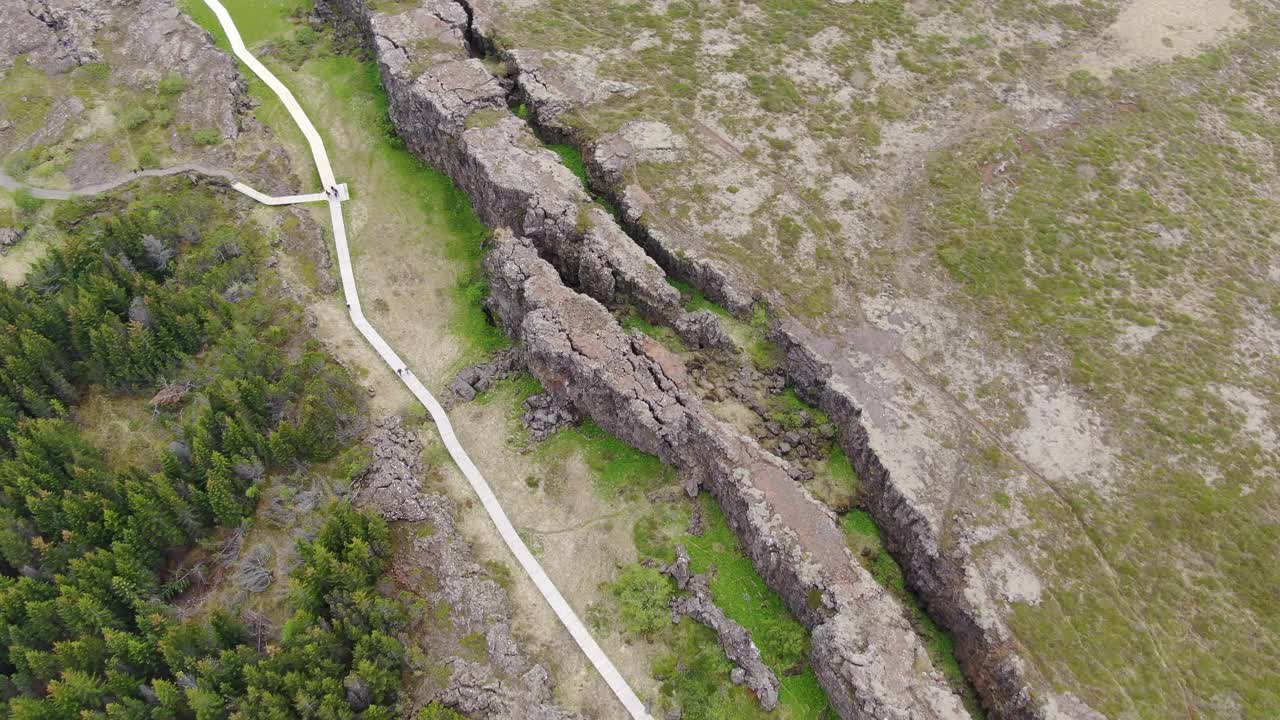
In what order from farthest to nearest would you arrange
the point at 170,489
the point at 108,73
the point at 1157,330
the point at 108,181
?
1. the point at 108,73
2. the point at 108,181
3. the point at 1157,330
4. the point at 170,489

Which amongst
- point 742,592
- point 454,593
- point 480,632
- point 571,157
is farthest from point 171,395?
point 742,592

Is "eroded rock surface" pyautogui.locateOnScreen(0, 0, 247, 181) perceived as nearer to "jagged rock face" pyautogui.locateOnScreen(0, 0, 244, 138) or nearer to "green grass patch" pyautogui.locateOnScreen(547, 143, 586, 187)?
"jagged rock face" pyautogui.locateOnScreen(0, 0, 244, 138)

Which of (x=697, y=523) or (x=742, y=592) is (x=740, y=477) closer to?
(x=697, y=523)

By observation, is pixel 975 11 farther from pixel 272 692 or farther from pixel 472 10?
pixel 272 692

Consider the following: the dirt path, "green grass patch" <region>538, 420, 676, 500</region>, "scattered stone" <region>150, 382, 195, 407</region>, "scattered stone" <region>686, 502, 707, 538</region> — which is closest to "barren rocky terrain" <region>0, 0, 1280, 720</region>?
"green grass patch" <region>538, 420, 676, 500</region>

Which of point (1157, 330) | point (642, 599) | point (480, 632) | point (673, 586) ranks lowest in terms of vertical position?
point (480, 632)

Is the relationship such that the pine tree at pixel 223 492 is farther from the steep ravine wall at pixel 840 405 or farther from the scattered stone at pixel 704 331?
the steep ravine wall at pixel 840 405

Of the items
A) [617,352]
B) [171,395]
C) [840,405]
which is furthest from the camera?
[171,395]
